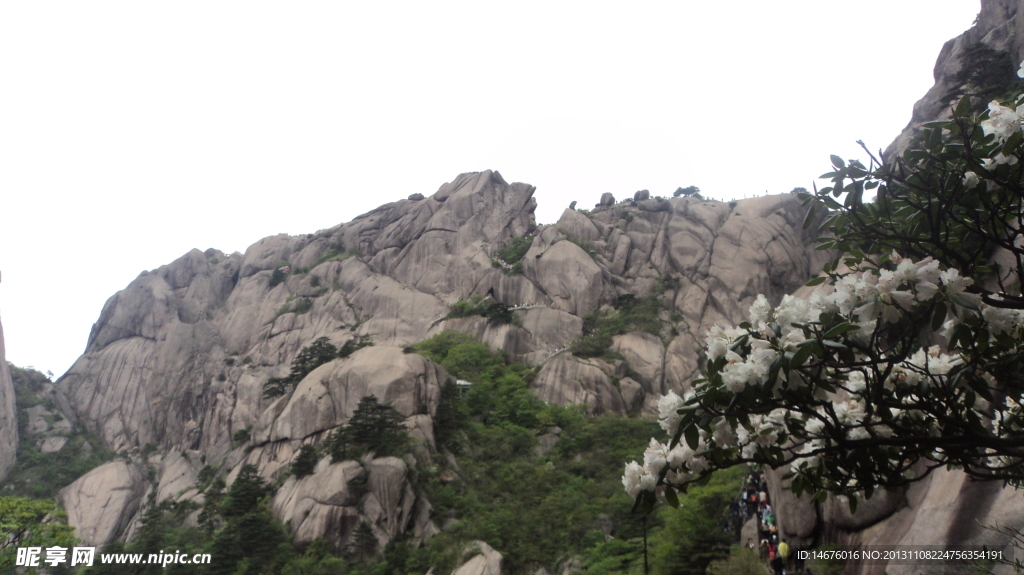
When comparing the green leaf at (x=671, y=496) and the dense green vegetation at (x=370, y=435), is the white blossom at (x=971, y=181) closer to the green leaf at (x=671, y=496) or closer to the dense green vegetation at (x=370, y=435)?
the green leaf at (x=671, y=496)

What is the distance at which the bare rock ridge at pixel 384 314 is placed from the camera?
1444 inches

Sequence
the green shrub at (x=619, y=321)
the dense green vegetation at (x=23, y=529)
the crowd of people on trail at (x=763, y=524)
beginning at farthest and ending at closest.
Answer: the green shrub at (x=619, y=321) → the dense green vegetation at (x=23, y=529) → the crowd of people on trail at (x=763, y=524)

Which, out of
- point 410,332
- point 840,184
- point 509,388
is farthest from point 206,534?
point 840,184

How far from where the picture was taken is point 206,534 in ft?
86.1

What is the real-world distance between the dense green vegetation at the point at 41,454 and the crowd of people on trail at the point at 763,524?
135 feet

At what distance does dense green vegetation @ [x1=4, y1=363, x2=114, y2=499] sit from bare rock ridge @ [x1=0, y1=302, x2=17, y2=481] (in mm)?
535

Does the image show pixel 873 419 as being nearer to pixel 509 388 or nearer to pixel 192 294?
pixel 509 388

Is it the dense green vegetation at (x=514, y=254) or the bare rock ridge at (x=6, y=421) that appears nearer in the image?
the bare rock ridge at (x=6, y=421)

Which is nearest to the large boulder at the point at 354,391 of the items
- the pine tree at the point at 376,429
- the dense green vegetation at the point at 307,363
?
the pine tree at the point at 376,429

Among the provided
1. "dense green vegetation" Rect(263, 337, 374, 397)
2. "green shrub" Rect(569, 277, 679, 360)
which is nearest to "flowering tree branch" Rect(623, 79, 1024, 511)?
"dense green vegetation" Rect(263, 337, 374, 397)

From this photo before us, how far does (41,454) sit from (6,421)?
9.86ft

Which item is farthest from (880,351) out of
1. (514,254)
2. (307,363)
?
(514,254)

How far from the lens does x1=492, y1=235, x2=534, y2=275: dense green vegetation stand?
48737mm

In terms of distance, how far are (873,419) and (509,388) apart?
3300 centimetres
